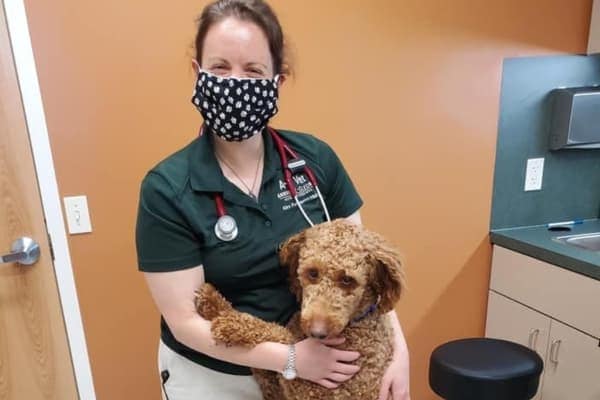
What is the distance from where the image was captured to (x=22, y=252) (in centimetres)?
142

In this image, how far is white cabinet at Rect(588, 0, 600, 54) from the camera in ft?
5.97

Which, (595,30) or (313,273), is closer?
(313,273)

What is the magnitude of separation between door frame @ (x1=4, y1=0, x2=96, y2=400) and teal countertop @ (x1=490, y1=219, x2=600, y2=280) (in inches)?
63.6

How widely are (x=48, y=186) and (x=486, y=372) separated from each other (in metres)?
1.41

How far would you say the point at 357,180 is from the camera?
1745 mm

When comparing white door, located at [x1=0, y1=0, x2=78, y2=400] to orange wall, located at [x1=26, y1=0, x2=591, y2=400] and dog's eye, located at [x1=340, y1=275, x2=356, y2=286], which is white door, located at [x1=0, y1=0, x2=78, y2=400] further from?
dog's eye, located at [x1=340, y1=275, x2=356, y2=286]

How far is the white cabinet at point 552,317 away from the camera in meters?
1.60

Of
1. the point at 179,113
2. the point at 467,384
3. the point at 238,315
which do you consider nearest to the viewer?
the point at 238,315

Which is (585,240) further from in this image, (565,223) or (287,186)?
(287,186)

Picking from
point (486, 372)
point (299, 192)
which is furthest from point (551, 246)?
point (299, 192)

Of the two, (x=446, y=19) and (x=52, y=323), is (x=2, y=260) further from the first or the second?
(x=446, y=19)

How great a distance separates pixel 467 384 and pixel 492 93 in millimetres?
1095

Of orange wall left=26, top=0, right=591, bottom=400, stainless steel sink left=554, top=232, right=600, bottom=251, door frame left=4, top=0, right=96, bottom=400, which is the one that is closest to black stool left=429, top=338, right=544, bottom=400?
orange wall left=26, top=0, right=591, bottom=400

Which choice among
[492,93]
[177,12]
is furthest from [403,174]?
[177,12]
